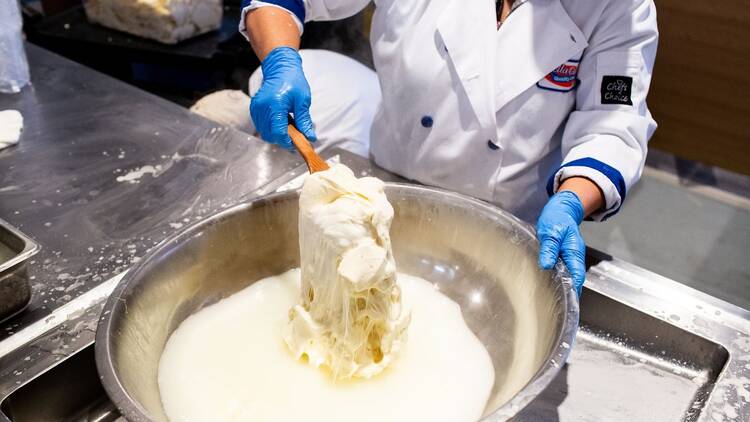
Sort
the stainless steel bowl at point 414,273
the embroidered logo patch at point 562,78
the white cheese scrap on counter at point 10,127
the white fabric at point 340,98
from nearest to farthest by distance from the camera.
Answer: the stainless steel bowl at point 414,273 < the embroidered logo patch at point 562,78 < the white cheese scrap on counter at point 10,127 < the white fabric at point 340,98

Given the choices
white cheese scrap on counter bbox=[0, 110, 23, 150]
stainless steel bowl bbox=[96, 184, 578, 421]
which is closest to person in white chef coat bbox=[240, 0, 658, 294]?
stainless steel bowl bbox=[96, 184, 578, 421]

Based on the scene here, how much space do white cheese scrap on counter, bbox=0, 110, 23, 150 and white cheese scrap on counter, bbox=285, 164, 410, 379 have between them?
1.09 metres

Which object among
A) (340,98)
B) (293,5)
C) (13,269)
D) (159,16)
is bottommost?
(340,98)

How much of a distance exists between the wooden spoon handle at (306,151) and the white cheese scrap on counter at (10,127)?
92 centimetres

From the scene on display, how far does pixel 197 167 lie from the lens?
1653mm

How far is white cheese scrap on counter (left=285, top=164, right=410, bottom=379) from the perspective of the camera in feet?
3.30

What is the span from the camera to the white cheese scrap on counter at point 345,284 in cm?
101

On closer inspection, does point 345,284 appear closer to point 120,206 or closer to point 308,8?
point 120,206

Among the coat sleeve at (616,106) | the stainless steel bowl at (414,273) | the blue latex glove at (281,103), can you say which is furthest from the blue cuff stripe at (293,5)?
the coat sleeve at (616,106)

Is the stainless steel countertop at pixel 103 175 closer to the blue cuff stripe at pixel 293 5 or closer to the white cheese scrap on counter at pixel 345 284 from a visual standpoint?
the blue cuff stripe at pixel 293 5

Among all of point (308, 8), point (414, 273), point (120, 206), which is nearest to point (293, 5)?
point (308, 8)

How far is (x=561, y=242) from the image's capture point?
1113mm

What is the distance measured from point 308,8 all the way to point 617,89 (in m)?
0.78

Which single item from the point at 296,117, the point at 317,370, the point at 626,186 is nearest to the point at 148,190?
the point at 296,117
